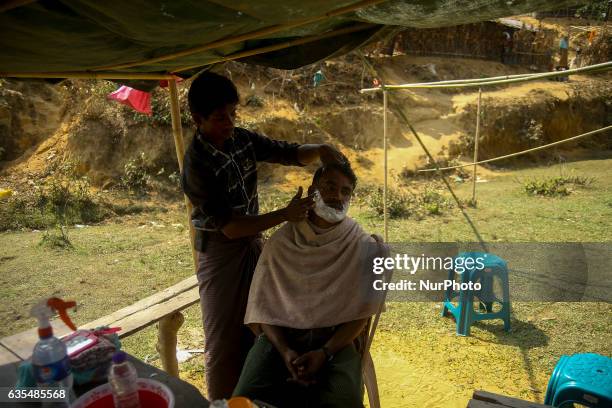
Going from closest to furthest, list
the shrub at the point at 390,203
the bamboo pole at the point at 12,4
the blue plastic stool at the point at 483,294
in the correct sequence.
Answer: the bamboo pole at the point at 12,4 < the blue plastic stool at the point at 483,294 < the shrub at the point at 390,203

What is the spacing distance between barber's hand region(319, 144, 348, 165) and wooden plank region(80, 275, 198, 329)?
152cm

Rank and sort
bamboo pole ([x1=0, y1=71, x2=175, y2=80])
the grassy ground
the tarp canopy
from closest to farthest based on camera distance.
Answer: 1. the tarp canopy
2. bamboo pole ([x1=0, y1=71, x2=175, y2=80])
3. the grassy ground

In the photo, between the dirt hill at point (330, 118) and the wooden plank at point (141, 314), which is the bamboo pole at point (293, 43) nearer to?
the wooden plank at point (141, 314)

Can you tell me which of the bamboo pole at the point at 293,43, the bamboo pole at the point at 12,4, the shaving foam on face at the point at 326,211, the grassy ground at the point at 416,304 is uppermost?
the bamboo pole at the point at 293,43

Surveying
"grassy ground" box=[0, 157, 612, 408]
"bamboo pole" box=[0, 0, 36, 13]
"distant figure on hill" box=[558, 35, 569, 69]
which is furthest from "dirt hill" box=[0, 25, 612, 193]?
"bamboo pole" box=[0, 0, 36, 13]

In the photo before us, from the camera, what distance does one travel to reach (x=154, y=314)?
107 inches

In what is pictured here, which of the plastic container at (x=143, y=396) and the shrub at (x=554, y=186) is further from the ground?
the plastic container at (x=143, y=396)

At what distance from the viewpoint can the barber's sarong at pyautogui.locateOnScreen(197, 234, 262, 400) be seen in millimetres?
2264

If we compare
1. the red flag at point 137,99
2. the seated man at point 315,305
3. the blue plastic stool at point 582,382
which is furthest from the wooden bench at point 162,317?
the blue plastic stool at point 582,382

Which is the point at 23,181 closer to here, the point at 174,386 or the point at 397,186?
the point at 397,186

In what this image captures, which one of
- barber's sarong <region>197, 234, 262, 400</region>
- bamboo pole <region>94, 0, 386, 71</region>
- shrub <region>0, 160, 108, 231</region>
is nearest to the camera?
bamboo pole <region>94, 0, 386, 71</region>

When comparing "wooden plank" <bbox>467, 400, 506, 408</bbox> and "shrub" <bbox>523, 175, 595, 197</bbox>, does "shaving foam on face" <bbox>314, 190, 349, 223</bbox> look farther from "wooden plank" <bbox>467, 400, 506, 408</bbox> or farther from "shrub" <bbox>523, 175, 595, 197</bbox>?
"shrub" <bbox>523, 175, 595, 197</bbox>

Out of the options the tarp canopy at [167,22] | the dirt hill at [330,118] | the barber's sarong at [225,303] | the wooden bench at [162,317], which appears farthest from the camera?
the dirt hill at [330,118]

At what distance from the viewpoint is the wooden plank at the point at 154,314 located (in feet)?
8.34
